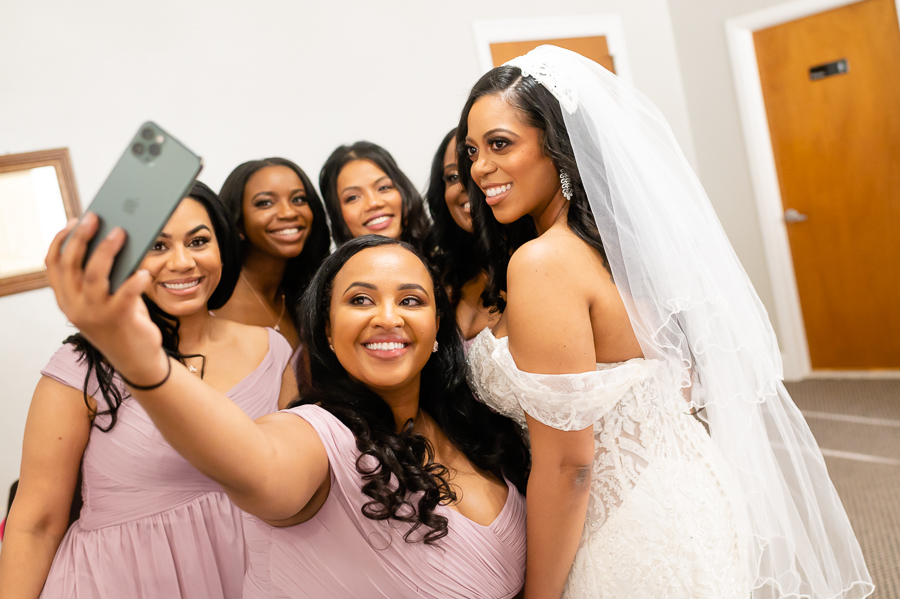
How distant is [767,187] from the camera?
207 inches

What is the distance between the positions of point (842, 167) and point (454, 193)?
3.84 meters

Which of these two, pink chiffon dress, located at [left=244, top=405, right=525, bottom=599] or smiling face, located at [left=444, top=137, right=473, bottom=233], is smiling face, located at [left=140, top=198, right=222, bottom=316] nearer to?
pink chiffon dress, located at [left=244, top=405, right=525, bottom=599]

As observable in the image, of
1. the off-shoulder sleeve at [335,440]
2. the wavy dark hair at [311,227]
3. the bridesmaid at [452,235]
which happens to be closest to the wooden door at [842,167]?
the bridesmaid at [452,235]

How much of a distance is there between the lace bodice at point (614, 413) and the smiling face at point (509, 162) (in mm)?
349

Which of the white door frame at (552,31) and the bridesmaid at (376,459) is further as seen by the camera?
the white door frame at (552,31)

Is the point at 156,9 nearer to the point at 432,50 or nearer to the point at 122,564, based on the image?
the point at 432,50

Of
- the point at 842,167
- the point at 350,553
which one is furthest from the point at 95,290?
the point at 842,167

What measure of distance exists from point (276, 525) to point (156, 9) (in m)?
3.22

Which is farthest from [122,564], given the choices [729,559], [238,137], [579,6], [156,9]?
[579,6]

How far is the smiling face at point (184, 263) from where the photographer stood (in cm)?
176

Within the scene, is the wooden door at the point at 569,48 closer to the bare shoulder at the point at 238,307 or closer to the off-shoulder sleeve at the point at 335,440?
the bare shoulder at the point at 238,307

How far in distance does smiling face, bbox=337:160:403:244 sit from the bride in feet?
3.18

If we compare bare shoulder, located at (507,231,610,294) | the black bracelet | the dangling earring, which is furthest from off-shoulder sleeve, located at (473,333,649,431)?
the black bracelet

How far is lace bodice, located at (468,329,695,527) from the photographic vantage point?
137cm
